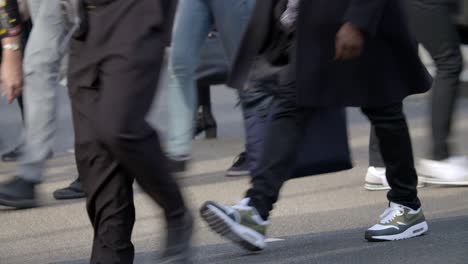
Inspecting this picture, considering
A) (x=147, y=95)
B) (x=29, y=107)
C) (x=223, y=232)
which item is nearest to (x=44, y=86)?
(x=29, y=107)

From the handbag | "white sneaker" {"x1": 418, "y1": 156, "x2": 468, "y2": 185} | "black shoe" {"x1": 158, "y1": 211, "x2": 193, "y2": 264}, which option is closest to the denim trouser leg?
the handbag

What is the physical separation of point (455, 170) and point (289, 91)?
177 cm

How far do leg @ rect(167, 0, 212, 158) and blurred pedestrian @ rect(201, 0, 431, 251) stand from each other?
131 centimetres

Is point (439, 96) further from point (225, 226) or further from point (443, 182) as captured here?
point (225, 226)

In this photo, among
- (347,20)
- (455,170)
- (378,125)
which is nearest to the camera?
(347,20)

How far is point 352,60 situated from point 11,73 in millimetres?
1347

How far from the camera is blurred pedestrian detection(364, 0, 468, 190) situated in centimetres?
579

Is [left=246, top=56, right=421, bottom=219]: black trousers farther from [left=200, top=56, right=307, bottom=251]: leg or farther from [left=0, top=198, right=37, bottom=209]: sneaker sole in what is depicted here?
[left=0, top=198, right=37, bottom=209]: sneaker sole

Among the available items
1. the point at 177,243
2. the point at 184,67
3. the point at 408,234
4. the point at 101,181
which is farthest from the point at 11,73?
the point at 408,234

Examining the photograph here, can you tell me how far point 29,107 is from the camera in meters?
5.44

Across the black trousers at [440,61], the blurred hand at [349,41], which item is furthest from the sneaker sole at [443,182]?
the blurred hand at [349,41]

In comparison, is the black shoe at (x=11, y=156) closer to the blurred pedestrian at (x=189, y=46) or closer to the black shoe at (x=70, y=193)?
the black shoe at (x=70, y=193)

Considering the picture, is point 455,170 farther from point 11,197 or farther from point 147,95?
point 147,95

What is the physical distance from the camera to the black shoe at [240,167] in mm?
6445
